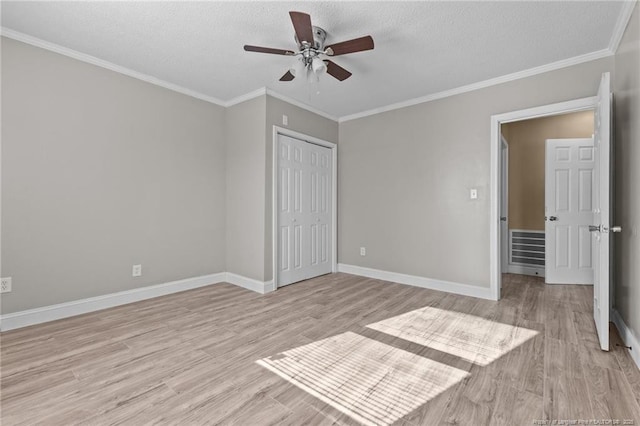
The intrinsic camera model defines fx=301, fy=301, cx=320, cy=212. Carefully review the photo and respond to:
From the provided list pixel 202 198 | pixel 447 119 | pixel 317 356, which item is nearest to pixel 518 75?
pixel 447 119

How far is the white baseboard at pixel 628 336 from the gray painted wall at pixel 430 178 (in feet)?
3.62

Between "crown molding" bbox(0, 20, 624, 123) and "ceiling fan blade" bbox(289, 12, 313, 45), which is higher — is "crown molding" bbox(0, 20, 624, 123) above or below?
above

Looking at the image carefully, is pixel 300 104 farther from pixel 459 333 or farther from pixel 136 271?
pixel 459 333

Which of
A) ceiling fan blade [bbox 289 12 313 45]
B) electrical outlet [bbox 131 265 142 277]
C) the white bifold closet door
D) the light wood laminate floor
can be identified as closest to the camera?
the light wood laminate floor

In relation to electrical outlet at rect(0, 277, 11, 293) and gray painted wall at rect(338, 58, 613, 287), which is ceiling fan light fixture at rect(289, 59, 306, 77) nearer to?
gray painted wall at rect(338, 58, 613, 287)

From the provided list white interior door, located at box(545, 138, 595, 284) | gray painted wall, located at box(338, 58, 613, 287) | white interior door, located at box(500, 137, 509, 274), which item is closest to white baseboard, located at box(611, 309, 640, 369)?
gray painted wall, located at box(338, 58, 613, 287)

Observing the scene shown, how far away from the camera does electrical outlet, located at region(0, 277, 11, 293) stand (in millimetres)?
2563

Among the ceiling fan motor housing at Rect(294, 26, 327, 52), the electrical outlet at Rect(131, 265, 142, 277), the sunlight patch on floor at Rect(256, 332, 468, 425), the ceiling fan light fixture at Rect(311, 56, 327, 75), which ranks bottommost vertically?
the sunlight patch on floor at Rect(256, 332, 468, 425)

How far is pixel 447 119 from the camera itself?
3.88 m

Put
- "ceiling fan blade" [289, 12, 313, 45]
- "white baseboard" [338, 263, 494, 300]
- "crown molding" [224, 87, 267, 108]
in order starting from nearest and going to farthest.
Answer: "ceiling fan blade" [289, 12, 313, 45], "white baseboard" [338, 263, 494, 300], "crown molding" [224, 87, 267, 108]

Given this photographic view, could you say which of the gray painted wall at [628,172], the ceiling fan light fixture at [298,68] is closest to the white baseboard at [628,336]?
the gray painted wall at [628,172]

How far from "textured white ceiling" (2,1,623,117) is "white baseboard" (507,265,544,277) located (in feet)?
10.1

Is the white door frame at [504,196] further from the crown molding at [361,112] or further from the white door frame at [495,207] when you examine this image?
the crown molding at [361,112]

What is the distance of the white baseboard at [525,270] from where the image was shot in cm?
467
